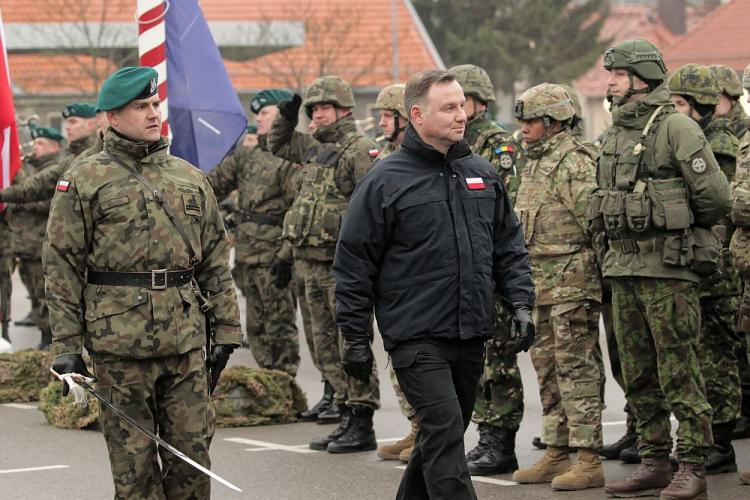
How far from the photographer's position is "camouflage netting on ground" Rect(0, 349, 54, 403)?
12.6 metres

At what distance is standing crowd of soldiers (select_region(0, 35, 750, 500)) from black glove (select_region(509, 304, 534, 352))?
1 centimetres

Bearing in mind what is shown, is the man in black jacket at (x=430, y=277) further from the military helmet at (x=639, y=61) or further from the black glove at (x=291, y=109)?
the black glove at (x=291, y=109)

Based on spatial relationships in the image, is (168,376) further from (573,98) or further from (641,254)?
(573,98)

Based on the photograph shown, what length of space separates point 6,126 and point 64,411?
2370 mm

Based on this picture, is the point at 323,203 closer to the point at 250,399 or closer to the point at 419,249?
the point at 250,399

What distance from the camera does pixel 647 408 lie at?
27.5 ft

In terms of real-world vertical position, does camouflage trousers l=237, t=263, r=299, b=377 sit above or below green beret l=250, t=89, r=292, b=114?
below

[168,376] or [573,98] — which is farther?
[573,98]

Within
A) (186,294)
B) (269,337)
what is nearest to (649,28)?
(269,337)

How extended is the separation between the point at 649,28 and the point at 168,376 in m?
Result: 61.9

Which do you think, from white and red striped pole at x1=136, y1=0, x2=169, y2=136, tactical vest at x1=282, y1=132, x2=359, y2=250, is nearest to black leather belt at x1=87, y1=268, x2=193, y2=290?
tactical vest at x1=282, y1=132, x2=359, y2=250

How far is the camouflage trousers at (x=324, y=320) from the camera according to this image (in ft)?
34.7

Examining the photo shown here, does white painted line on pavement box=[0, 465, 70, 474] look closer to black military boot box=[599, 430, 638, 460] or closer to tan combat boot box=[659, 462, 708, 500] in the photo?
black military boot box=[599, 430, 638, 460]

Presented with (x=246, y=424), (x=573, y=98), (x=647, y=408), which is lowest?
(x=246, y=424)
